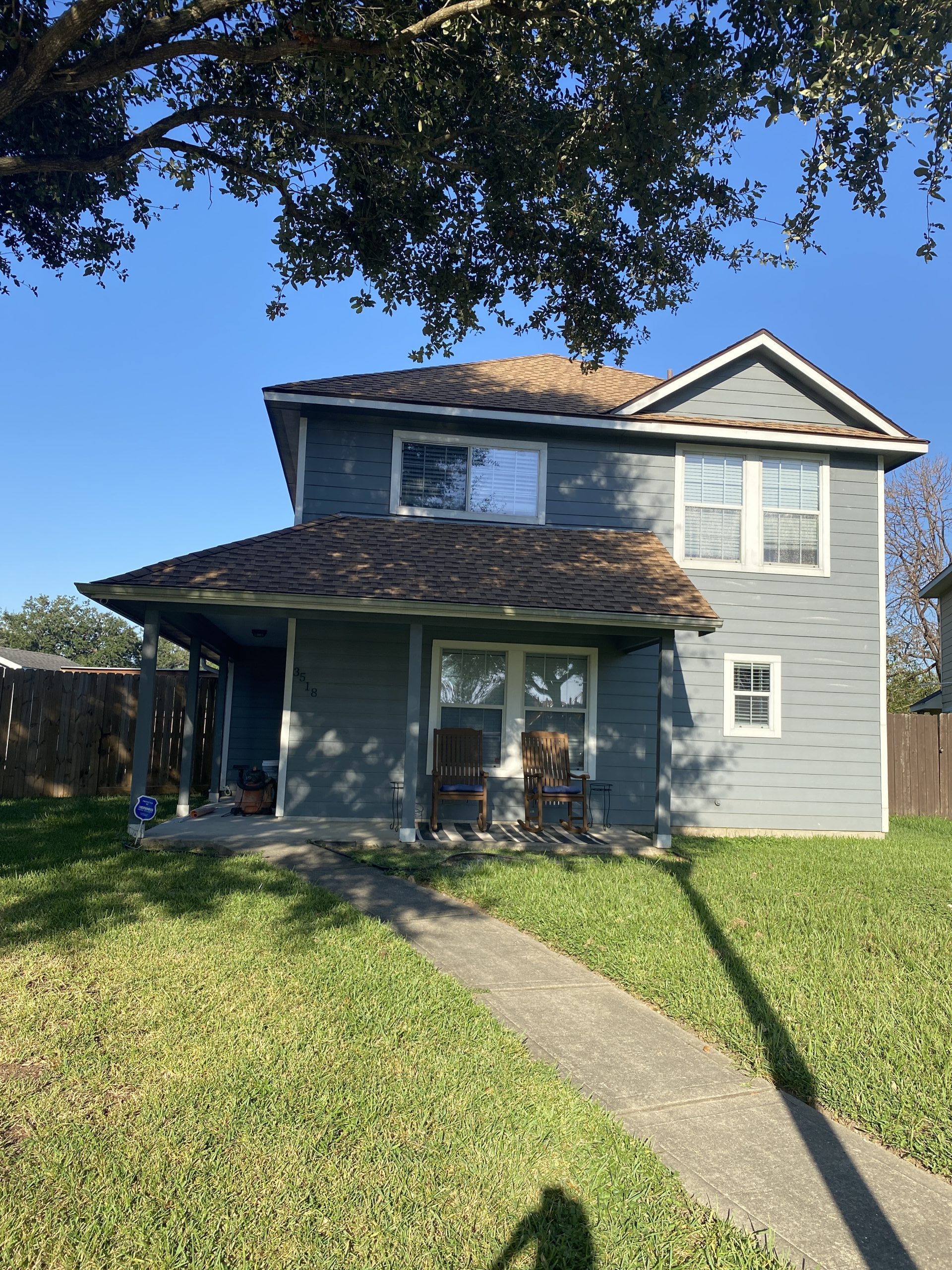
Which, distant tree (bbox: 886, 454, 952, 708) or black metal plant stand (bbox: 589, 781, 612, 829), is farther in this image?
distant tree (bbox: 886, 454, 952, 708)

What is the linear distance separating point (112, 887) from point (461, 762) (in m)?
4.74

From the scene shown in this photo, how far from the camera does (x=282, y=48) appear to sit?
19.8ft

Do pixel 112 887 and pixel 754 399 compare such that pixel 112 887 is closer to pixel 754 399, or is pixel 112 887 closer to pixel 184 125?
pixel 184 125

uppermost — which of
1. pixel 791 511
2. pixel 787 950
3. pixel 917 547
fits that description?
pixel 917 547

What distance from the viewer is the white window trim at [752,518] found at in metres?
11.6

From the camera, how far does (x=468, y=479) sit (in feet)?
37.5

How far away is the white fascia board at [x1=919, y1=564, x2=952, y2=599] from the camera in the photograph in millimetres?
18406

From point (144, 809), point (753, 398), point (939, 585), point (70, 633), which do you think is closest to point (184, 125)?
point (144, 809)

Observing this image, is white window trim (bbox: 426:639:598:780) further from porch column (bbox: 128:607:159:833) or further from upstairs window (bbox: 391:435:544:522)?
porch column (bbox: 128:607:159:833)

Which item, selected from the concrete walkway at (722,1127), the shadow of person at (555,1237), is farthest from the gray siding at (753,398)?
the shadow of person at (555,1237)

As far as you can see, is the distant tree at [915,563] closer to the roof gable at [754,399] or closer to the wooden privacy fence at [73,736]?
the roof gable at [754,399]

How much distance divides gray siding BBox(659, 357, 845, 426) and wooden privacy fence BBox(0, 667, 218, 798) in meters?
8.62

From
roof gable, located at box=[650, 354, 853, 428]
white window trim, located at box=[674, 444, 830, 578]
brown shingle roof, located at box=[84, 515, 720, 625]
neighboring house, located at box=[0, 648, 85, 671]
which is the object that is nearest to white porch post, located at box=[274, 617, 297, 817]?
brown shingle roof, located at box=[84, 515, 720, 625]

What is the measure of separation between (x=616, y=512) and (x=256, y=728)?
618cm
